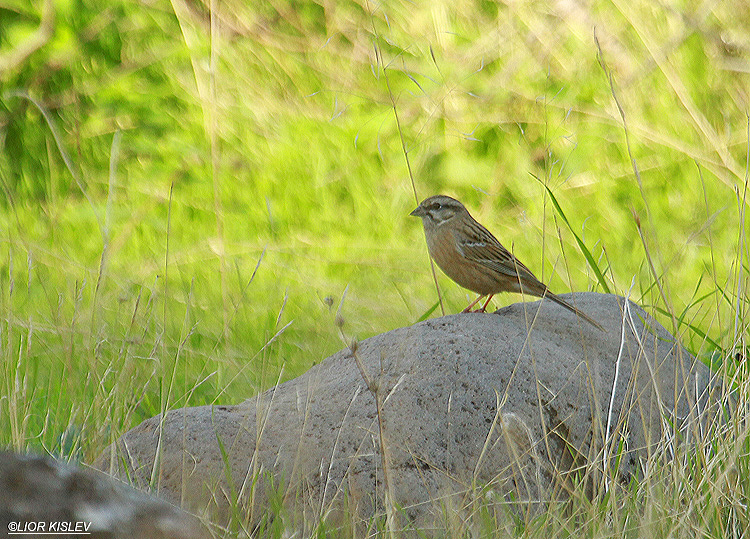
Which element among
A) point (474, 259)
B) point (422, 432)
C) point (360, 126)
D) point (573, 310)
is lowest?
point (422, 432)

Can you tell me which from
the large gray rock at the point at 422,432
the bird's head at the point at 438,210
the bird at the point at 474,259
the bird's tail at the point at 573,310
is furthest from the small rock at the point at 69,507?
the bird's head at the point at 438,210

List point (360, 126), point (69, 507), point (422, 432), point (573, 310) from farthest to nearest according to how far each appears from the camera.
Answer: point (360, 126)
point (573, 310)
point (422, 432)
point (69, 507)

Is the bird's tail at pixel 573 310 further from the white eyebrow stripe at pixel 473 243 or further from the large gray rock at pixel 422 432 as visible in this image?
the white eyebrow stripe at pixel 473 243

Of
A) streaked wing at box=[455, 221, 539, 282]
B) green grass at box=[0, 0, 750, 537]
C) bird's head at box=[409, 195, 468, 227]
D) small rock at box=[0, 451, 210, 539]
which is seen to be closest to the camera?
small rock at box=[0, 451, 210, 539]

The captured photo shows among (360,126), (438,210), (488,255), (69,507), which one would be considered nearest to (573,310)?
(488,255)

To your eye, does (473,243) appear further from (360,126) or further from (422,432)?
(360,126)

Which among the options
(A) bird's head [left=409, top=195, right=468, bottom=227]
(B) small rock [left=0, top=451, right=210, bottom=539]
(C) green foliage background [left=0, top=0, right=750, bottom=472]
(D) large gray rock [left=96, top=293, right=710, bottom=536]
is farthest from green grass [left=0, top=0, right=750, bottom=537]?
(B) small rock [left=0, top=451, right=210, bottom=539]

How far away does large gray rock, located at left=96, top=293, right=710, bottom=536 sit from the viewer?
287cm

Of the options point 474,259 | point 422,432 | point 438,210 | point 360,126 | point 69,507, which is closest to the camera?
point 69,507

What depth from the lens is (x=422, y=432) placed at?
10.2 ft

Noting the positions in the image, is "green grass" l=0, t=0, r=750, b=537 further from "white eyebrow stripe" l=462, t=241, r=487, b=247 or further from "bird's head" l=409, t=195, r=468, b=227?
"white eyebrow stripe" l=462, t=241, r=487, b=247

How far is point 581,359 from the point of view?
3.62 metres

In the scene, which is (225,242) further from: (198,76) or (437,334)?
(437,334)

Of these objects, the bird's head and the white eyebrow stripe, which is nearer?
the white eyebrow stripe
